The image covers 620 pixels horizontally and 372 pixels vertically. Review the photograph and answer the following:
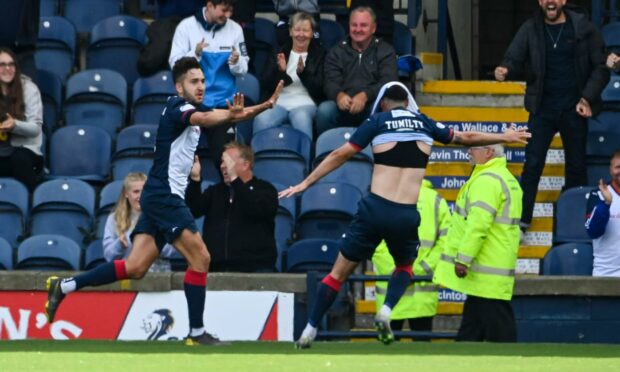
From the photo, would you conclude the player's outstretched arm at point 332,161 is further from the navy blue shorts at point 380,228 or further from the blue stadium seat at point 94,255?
the blue stadium seat at point 94,255

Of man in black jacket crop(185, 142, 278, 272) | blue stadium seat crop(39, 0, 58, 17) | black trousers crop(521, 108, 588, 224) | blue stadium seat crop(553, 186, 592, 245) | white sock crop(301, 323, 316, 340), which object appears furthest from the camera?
blue stadium seat crop(39, 0, 58, 17)

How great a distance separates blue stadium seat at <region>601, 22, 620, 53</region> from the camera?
60.7 ft

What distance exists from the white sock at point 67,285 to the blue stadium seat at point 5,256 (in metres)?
2.32

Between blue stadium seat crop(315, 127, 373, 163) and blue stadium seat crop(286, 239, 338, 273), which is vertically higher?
blue stadium seat crop(315, 127, 373, 163)

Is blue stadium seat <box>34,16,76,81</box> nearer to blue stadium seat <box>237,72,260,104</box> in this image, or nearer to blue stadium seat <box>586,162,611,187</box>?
blue stadium seat <box>237,72,260,104</box>

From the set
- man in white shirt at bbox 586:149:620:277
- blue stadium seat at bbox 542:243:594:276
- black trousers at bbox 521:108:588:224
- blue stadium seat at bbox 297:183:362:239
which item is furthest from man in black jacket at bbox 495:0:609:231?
blue stadium seat at bbox 297:183:362:239

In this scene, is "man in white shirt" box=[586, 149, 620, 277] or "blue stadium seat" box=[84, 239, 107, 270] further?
"blue stadium seat" box=[84, 239, 107, 270]

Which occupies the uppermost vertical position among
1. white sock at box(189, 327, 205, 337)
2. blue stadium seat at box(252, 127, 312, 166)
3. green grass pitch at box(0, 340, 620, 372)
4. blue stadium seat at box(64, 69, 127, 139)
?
blue stadium seat at box(64, 69, 127, 139)

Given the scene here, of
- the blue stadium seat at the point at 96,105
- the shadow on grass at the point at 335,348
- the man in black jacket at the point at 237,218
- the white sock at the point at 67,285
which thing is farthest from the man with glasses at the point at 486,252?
the blue stadium seat at the point at 96,105

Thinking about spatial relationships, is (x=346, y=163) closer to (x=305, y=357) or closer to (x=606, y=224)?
(x=606, y=224)

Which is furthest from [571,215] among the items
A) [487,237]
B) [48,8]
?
[48,8]

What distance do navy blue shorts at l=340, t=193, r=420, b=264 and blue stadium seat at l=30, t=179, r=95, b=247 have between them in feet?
12.7

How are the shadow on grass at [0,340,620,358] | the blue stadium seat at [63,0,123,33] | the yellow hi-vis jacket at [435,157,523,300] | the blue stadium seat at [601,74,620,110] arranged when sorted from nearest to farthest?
the shadow on grass at [0,340,620,358], the yellow hi-vis jacket at [435,157,523,300], the blue stadium seat at [601,74,620,110], the blue stadium seat at [63,0,123,33]

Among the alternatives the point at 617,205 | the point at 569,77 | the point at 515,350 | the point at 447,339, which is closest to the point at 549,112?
the point at 569,77
